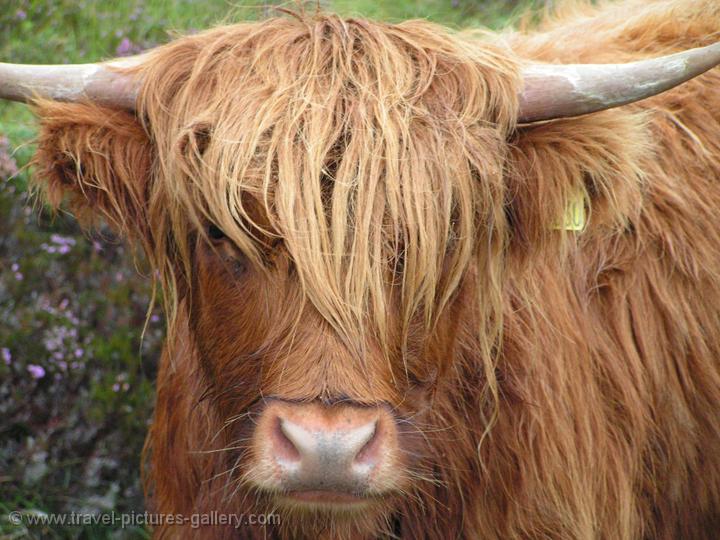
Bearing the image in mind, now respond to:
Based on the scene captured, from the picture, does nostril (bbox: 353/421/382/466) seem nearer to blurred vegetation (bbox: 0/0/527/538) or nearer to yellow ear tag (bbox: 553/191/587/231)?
yellow ear tag (bbox: 553/191/587/231)

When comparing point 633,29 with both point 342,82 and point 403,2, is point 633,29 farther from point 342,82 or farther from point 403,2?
point 403,2

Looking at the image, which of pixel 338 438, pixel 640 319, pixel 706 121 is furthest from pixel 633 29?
pixel 338 438

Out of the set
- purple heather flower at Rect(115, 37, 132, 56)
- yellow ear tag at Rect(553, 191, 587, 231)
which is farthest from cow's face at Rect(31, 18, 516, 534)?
purple heather flower at Rect(115, 37, 132, 56)

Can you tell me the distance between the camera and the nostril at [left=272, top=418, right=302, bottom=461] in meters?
2.05

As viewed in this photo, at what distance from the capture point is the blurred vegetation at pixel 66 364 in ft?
12.2

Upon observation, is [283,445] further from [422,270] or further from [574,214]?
[574,214]

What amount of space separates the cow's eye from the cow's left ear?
0.75ft

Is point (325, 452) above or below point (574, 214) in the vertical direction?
below

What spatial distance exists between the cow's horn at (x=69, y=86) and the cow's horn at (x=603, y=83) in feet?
3.25

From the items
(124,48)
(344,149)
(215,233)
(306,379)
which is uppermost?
(344,149)

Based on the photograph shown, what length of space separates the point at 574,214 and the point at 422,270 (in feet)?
1.67

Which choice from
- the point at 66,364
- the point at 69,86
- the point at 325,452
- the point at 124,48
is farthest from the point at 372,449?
the point at 124,48

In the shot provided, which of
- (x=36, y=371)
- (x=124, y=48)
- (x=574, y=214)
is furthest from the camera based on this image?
(x=124, y=48)

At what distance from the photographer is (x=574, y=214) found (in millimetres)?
2496
